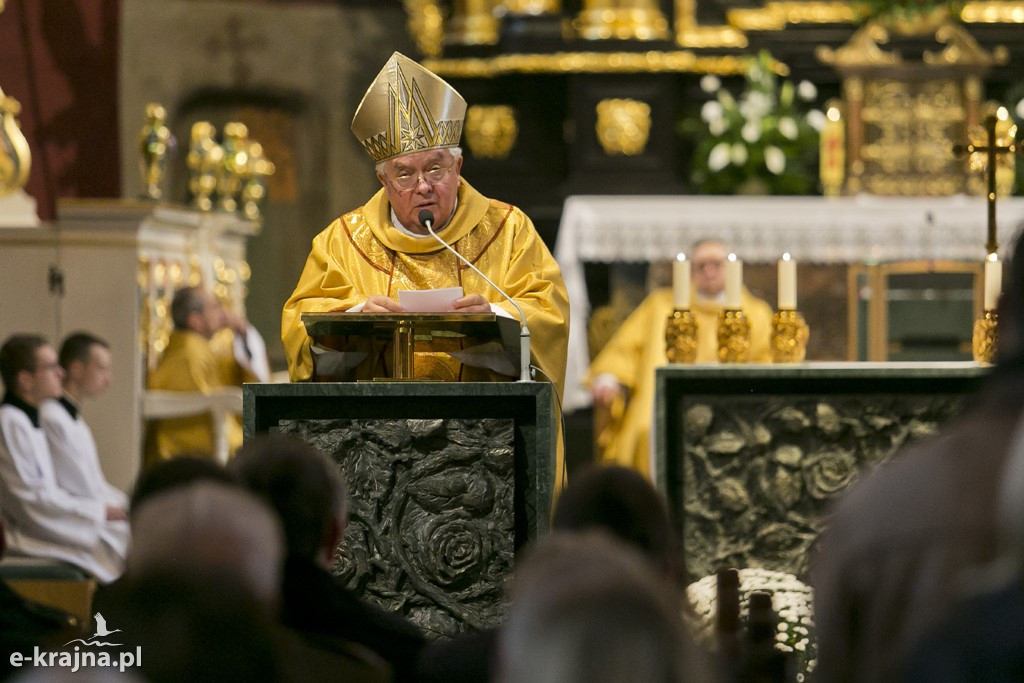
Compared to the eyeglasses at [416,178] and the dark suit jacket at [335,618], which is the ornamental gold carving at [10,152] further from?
the dark suit jacket at [335,618]

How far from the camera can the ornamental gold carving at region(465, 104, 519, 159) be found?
1156 centimetres

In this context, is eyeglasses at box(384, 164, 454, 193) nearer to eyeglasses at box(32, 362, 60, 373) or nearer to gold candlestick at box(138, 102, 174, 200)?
eyeglasses at box(32, 362, 60, 373)

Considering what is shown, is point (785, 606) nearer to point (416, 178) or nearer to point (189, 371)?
point (416, 178)

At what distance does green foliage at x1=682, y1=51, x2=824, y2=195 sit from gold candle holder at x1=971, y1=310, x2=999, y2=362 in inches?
158

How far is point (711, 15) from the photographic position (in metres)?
11.7

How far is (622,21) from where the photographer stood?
11375 mm

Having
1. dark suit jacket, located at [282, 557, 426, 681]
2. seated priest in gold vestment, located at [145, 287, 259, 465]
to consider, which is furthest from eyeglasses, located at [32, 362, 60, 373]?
dark suit jacket, located at [282, 557, 426, 681]

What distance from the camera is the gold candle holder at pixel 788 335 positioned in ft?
22.7

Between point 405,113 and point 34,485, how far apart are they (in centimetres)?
290

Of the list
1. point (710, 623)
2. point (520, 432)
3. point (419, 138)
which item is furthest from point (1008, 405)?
point (419, 138)

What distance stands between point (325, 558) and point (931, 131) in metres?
8.40

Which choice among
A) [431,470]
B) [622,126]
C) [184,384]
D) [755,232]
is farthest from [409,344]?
[622,126]

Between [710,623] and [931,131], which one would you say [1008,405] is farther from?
[931,131]

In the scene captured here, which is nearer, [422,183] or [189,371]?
[422,183]
